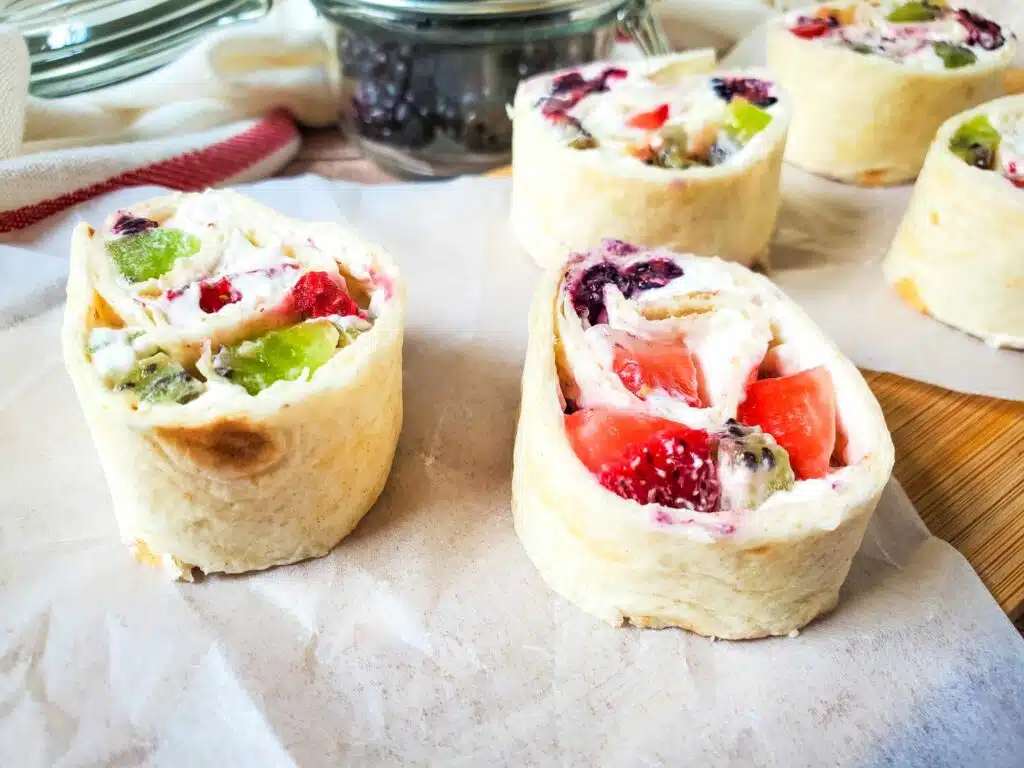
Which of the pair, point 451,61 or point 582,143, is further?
point 451,61

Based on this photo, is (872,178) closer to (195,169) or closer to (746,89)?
(746,89)

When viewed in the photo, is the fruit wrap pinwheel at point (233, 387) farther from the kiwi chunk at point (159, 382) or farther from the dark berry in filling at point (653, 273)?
the dark berry in filling at point (653, 273)

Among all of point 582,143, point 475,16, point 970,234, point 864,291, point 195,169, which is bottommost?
point 864,291

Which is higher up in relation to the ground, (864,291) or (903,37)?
(903,37)

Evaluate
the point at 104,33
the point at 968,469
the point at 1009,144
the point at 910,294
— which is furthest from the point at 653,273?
the point at 104,33

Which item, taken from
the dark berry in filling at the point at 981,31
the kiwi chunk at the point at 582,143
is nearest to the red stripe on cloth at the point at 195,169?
the kiwi chunk at the point at 582,143

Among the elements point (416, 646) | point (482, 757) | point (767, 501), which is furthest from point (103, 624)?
point (767, 501)
